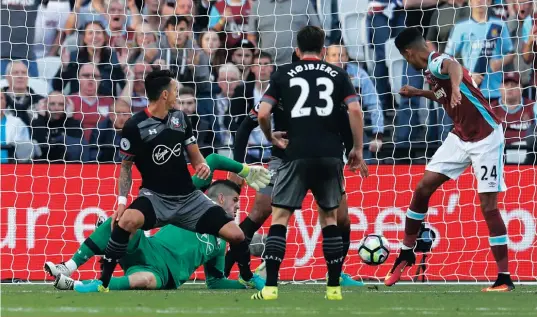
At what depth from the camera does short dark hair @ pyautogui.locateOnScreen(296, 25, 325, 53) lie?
6777 millimetres

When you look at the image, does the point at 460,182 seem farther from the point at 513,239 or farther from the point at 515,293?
the point at 515,293

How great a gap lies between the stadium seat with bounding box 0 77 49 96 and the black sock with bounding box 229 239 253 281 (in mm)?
3772

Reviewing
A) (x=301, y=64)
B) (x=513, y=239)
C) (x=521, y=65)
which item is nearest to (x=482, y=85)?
(x=521, y=65)

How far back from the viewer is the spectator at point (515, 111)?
1056 centimetres

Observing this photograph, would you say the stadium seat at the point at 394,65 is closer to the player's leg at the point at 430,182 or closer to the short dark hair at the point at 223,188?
the player's leg at the point at 430,182

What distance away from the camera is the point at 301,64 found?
268 inches

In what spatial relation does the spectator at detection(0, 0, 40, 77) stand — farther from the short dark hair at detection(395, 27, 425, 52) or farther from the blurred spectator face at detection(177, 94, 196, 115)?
the short dark hair at detection(395, 27, 425, 52)

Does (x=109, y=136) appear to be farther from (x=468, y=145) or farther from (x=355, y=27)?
(x=468, y=145)

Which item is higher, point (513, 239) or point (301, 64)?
point (301, 64)

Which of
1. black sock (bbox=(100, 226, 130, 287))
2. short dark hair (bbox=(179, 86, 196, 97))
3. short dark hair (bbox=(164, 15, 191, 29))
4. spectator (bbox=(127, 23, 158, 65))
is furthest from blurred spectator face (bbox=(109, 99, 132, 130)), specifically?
black sock (bbox=(100, 226, 130, 287))

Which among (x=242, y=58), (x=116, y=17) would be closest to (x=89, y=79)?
(x=116, y=17)

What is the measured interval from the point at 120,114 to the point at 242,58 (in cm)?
146

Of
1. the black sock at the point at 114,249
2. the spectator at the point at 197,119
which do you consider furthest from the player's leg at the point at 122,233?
the spectator at the point at 197,119

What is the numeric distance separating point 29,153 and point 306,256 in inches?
122
